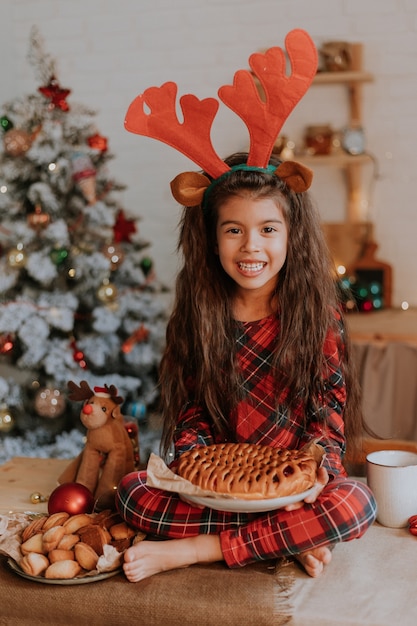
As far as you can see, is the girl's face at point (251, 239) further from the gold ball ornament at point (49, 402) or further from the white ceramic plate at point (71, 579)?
the gold ball ornament at point (49, 402)

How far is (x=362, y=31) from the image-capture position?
3047 millimetres

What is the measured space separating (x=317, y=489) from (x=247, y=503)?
15 centimetres

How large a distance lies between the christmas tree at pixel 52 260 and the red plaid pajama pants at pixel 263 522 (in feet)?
3.30

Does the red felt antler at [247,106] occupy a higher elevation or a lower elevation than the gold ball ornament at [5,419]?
higher

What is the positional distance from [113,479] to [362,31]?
2.14m

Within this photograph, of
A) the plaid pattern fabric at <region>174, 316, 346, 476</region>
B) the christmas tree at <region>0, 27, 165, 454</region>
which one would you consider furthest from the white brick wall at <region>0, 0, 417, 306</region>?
the plaid pattern fabric at <region>174, 316, 346, 476</region>

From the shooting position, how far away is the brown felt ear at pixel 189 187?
160cm

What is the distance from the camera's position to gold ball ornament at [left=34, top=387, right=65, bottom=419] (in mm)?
2488

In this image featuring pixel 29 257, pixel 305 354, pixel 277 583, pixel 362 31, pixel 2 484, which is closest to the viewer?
pixel 277 583

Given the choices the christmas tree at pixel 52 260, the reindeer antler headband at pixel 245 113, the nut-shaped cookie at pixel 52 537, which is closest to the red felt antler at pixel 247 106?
the reindeer antler headband at pixel 245 113

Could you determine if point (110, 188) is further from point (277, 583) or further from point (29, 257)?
point (277, 583)

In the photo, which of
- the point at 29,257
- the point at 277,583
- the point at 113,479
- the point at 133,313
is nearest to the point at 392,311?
the point at 133,313

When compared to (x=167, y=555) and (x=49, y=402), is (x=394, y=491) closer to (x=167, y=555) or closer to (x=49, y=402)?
(x=167, y=555)

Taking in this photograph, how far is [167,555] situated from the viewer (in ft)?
4.61
